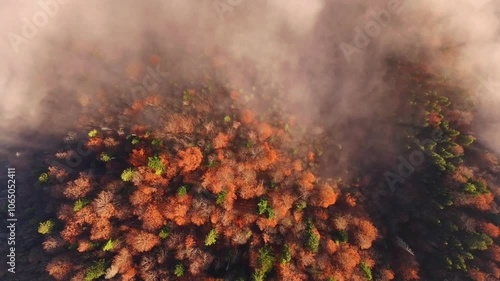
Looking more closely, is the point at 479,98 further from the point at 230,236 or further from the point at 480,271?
the point at 230,236

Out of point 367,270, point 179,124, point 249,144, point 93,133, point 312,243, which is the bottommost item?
point 367,270

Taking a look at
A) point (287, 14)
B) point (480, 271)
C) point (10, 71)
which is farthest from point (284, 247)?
point (10, 71)

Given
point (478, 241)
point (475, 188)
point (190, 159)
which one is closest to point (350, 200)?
point (478, 241)

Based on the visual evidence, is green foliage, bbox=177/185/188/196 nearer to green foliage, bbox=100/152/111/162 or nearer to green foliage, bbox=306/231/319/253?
green foliage, bbox=100/152/111/162

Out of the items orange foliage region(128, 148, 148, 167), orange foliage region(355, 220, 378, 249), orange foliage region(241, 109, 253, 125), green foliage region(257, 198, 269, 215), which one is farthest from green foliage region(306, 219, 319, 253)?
orange foliage region(128, 148, 148, 167)

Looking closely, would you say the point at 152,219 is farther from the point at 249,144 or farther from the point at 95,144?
the point at 249,144

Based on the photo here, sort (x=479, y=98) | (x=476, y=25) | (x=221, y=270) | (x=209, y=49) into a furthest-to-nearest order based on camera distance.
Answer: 1. (x=209, y=49)
2. (x=476, y=25)
3. (x=479, y=98)
4. (x=221, y=270)

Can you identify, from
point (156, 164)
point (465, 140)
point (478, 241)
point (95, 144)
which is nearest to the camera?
point (478, 241)
